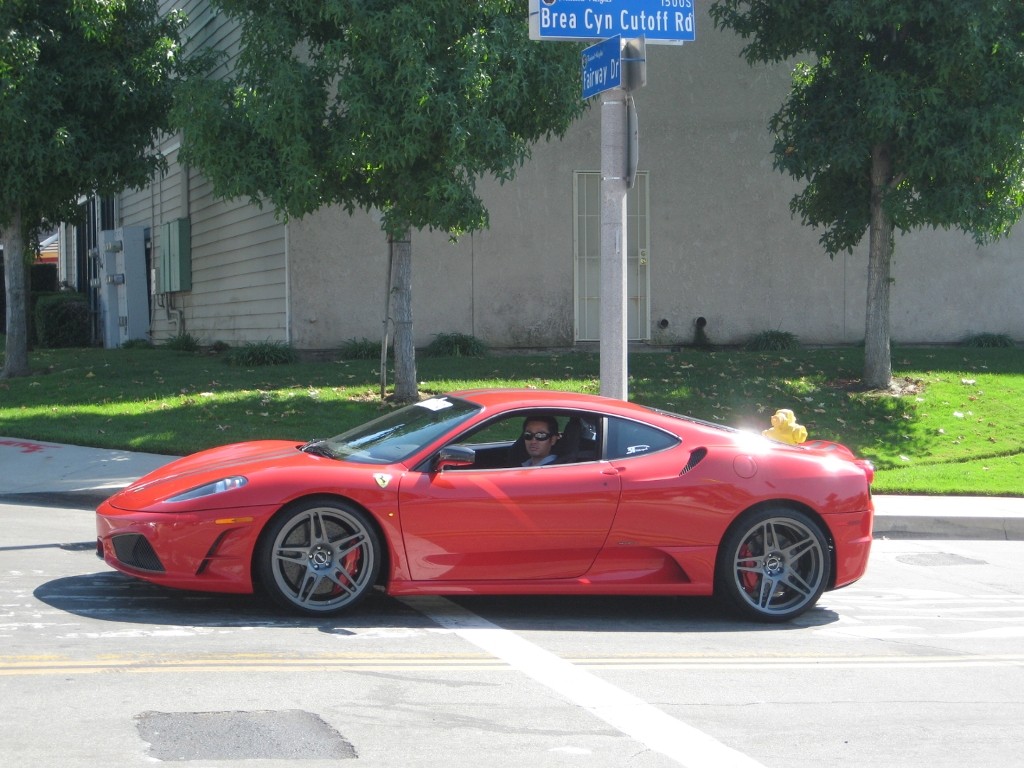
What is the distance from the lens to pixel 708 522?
7.17 metres

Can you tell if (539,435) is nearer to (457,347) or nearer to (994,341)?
(457,347)

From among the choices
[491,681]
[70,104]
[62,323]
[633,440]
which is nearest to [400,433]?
[633,440]

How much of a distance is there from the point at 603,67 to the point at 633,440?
4.25m

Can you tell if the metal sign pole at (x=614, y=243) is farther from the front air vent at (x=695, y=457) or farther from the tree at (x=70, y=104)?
the tree at (x=70, y=104)

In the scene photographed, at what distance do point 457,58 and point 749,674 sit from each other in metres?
9.05

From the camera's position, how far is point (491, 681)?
5734mm

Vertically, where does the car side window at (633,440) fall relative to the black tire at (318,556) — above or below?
above

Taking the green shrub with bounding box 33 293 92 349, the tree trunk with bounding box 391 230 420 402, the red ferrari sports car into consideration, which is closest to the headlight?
the red ferrari sports car

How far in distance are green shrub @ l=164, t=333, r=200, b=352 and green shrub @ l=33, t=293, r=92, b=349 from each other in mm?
6215

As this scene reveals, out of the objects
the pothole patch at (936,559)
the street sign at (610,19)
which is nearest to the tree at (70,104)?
the street sign at (610,19)

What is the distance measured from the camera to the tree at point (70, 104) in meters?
16.6

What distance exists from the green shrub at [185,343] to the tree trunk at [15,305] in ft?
13.1

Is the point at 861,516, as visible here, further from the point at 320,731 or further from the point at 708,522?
the point at 320,731

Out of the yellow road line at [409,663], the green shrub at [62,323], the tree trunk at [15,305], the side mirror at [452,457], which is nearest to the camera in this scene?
the yellow road line at [409,663]
